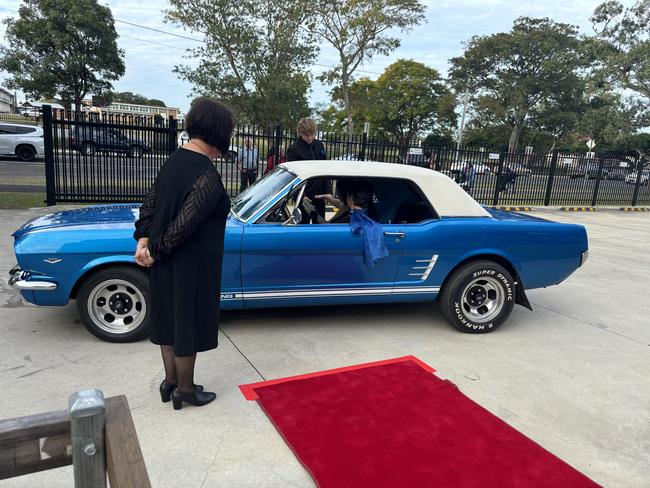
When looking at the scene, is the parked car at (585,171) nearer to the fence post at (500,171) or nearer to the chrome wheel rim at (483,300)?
the fence post at (500,171)

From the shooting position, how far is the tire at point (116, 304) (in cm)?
386


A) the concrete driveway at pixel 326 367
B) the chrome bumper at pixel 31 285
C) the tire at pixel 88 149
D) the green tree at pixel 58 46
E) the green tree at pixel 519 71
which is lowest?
the concrete driveway at pixel 326 367

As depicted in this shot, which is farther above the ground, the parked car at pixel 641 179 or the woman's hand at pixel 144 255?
the parked car at pixel 641 179

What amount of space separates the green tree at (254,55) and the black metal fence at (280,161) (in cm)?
1325

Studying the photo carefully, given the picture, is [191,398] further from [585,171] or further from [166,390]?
[585,171]

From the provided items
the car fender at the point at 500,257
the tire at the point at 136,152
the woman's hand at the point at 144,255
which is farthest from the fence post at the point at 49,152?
the car fender at the point at 500,257

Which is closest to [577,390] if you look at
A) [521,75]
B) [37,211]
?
[37,211]

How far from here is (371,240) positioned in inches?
169

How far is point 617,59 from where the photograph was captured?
26469mm

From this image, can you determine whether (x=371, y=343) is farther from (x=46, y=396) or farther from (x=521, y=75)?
(x=521, y=75)

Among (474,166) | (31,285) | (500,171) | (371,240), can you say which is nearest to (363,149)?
(474,166)

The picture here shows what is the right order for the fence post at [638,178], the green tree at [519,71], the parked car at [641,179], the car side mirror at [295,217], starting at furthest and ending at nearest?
the green tree at [519,71] < the parked car at [641,179] < the fence post at [638,178] < the car side mirror at [295,217]

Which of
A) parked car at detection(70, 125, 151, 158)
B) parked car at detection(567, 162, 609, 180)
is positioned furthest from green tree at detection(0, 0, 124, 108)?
parked car at detection(567, 162, 609, 180)

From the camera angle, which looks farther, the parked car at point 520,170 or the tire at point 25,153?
the tire at point 25,153
